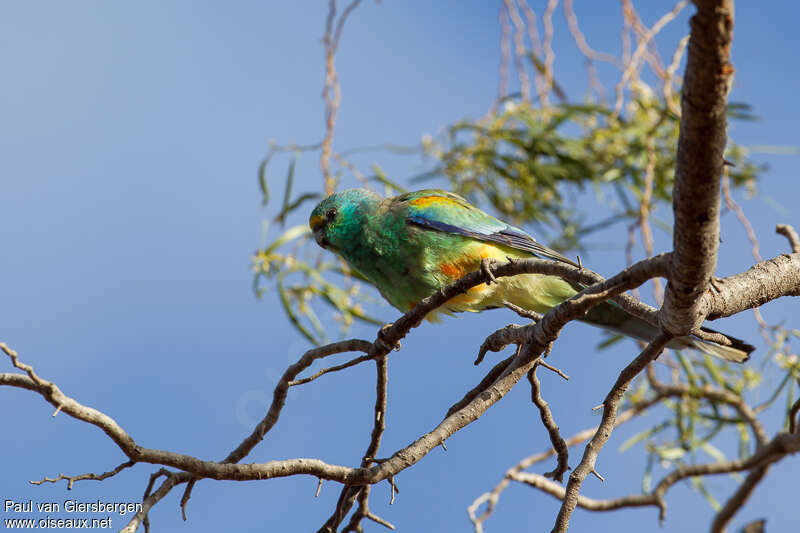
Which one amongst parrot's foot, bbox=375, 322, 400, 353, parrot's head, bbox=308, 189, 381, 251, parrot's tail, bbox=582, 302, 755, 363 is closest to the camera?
parrot's foot, bbox=375, 322, 400, 353

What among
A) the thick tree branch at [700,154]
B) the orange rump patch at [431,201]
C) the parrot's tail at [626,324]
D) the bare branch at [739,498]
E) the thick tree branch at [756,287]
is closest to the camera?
the thick tree branch at [700,154]

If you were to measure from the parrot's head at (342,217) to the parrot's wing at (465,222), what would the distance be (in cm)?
19

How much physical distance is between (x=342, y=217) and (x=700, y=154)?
8.35 feet

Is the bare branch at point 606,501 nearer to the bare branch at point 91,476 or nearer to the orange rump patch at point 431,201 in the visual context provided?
the orange rump patch at point 431,201

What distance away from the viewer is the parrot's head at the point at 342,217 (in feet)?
12.4

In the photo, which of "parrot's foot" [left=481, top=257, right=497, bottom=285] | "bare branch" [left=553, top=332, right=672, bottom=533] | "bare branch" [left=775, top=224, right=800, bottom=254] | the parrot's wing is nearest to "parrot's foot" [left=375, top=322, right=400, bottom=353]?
"parrot's foot" [left=481, top=257, right=497, bottom=285]

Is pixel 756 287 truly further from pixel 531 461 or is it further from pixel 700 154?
pixel 531 461

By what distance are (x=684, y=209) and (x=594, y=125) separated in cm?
389

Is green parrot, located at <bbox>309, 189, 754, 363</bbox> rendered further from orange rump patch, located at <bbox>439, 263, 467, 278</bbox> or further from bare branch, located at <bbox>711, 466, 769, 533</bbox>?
bare branch, located at <bbox>711, 466, 769, 533</bbox>

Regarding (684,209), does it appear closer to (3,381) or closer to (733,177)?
(3,381)

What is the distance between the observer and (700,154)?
4.76 feet

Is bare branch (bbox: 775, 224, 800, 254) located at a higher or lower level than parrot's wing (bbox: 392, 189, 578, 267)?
lower

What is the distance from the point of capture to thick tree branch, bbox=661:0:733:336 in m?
1.28

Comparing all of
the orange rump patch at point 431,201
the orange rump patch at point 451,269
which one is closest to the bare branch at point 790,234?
the orange rump patch at point 451,269
